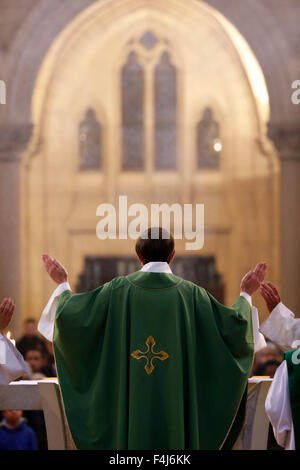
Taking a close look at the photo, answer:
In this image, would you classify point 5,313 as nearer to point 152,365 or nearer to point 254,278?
point 152,365

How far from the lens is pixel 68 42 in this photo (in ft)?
39.8

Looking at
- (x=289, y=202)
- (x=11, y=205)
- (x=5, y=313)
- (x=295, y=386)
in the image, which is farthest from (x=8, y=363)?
(x=289, y=202)

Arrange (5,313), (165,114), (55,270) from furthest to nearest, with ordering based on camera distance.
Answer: (165,114) → (55,270) → (5,313)

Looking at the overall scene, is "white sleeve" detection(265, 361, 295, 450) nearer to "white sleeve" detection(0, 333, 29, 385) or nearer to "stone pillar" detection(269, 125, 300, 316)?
"white sleeve" detection(0, 333, 29, 385)

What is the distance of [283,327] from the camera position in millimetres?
4367

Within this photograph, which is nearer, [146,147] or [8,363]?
[8,363]

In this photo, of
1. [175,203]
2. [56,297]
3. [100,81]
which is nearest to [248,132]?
[175,203]

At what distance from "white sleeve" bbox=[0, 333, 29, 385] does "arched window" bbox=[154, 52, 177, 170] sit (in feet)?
27.4

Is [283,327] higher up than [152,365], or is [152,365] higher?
[283,327]

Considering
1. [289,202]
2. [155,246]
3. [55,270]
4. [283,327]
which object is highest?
[289,202]

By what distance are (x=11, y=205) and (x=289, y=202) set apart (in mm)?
3822

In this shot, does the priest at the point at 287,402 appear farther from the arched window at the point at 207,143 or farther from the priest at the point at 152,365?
the arched window at the point at 207,143

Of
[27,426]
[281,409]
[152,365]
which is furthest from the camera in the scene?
[27,426]

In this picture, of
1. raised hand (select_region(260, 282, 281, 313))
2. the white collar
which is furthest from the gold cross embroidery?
raised hand (select_region(260, 282, 281, 313))
